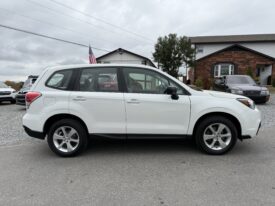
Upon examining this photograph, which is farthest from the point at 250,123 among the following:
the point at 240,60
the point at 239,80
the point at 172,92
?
the point at 240,60

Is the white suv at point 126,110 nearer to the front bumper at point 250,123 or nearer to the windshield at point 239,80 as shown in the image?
the front bumper at point 250,123

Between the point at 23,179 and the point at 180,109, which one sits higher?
the point at 180,109

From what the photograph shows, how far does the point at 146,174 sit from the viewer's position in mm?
3795

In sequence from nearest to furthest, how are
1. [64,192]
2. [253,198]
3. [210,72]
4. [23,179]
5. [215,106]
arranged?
[253,198] < [64,192] < [23,179] < [215,106] < [210,72]

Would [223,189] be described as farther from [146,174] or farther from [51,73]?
[51,73]

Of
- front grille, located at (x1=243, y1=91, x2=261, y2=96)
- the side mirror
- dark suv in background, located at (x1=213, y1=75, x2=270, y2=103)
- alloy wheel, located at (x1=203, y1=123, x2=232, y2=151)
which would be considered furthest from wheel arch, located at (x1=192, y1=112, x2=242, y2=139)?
front grille, located at (x1=243, y1=91, x2=261, y2=96)

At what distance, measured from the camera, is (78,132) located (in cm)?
452

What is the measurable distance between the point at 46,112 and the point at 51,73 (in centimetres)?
79

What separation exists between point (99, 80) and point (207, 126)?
228 centimetres

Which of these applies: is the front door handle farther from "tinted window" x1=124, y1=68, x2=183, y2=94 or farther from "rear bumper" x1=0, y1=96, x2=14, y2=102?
"rear bumper" x1=0, y1=96, x2=14, y2=102

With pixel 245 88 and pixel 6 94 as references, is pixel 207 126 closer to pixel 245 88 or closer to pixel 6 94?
pixel 245 88

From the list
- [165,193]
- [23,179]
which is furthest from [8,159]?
[165,193]

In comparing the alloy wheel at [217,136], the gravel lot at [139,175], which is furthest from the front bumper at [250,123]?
the gravel lot at [139,175]

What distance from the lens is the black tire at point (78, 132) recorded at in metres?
4.51
